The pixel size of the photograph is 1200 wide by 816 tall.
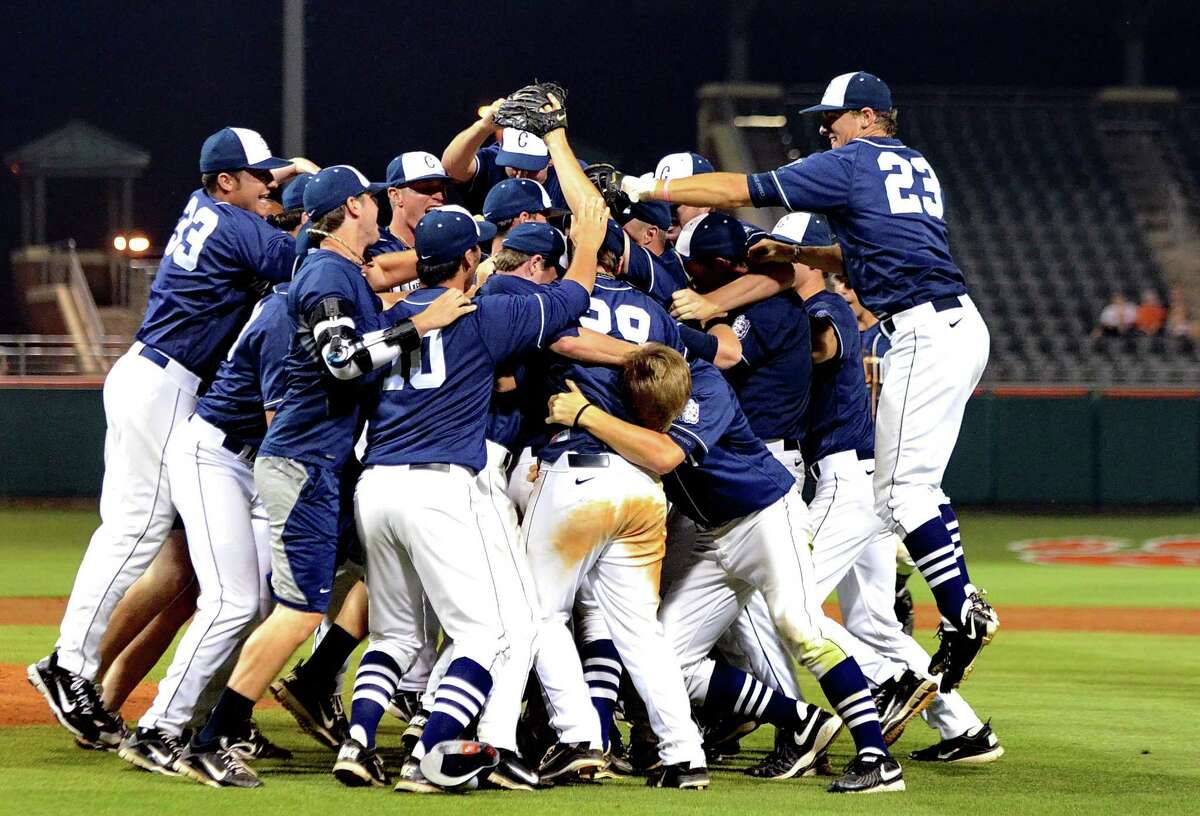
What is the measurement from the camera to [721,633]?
5215 millimetres

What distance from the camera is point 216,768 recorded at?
15.2ft

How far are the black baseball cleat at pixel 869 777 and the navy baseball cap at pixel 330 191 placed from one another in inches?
92.3

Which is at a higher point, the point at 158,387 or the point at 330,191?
the point at 330,191

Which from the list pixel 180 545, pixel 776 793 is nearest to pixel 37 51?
pixel 180 545

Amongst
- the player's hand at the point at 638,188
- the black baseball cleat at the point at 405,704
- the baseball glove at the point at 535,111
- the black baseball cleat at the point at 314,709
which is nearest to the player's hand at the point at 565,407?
the player's hand at the point at 638,188

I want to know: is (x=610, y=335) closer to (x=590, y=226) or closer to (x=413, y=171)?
(x=590, y=226)

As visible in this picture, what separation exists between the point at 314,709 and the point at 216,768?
567mm

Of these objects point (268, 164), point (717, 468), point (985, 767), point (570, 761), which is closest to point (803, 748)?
point (985, 767)

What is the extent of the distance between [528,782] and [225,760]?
2.98 ft

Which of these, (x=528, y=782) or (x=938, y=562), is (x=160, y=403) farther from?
(x=938, y=562)

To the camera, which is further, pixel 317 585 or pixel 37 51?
pixel 37 51

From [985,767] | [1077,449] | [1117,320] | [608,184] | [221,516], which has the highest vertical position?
[608,184]

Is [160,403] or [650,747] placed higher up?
[160,403]

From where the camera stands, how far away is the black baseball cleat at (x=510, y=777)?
4664 millimetres
